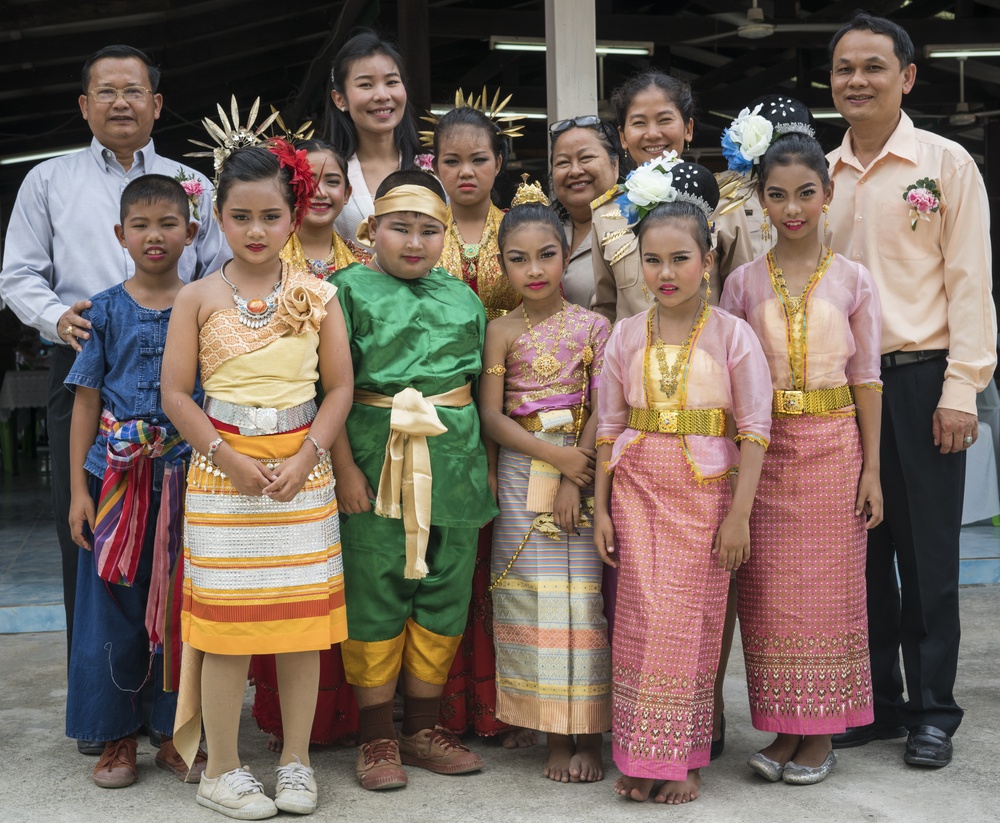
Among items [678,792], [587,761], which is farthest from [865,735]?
[587,761]

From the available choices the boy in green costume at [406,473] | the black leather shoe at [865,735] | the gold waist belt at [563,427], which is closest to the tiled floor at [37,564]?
the black leather shoe at [865,735]

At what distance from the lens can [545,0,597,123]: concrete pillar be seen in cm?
455

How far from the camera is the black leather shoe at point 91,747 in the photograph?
3.40 meters

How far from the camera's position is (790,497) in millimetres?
3072

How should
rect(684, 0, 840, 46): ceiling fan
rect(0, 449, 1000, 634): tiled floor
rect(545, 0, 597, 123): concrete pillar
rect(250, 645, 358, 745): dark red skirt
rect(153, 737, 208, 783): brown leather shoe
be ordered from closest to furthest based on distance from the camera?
rect(153, 737, 208, 783): brown leather shoe → rect(250, 645, 358, 745): dark red skirt → rect(545, 0, 597, 123): concrete pillar → rect(0, 449, 1000, 634): tiled floor → rect(684, 0, 840, 46): ceiling fan

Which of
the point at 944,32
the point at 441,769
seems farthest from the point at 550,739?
the point at 944,32

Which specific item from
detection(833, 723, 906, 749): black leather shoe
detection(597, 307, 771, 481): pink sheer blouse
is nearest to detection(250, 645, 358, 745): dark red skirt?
detection(597, 307, 771, 481): pink sheer blouse

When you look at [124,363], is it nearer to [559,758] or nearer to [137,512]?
[137,512]

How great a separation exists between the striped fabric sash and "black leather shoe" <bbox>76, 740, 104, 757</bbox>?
0.46 metres

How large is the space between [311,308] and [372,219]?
451 mm

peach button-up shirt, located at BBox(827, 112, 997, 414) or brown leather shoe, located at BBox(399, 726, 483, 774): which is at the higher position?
peach button-up shirt, located at BBox(827, 112, 997, 414)

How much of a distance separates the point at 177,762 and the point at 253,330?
1.24 metres

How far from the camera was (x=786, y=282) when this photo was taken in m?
3.13

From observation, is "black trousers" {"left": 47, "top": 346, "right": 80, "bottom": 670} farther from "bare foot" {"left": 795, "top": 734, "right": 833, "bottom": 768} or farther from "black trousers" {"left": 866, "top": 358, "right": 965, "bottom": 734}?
→ "black trousers" {"left": 866, "top": 358, "right": 965, "bottom": 734}
